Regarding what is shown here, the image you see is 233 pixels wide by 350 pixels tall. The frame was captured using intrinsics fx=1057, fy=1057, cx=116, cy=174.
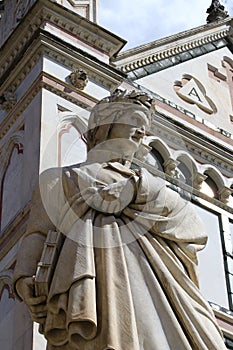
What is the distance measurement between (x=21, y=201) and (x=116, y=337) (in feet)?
9.82

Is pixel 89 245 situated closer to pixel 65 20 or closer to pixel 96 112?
pixel 96 112

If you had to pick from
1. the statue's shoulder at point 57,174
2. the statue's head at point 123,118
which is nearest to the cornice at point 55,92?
the statue's head at point 123,118

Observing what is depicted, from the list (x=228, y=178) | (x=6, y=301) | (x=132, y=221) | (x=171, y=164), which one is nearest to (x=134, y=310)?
(x=132, y=221)

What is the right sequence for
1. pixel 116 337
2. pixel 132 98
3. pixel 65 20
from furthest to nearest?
pixel 65 20 → pixel 132 98 → pixel 116 337

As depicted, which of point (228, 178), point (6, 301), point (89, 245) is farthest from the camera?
point (228, 178)

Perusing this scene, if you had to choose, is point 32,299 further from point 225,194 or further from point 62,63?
point 225,194

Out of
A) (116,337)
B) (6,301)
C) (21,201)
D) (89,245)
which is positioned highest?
(21,201)

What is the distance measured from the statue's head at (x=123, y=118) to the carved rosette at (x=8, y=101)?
108 inches

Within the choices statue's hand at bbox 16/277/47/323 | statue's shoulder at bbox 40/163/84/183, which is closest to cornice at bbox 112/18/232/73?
statue's shoulder at bbox 40/163/84/183

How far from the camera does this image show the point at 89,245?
15.2 feet

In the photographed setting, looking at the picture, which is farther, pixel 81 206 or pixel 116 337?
pixel 81 206

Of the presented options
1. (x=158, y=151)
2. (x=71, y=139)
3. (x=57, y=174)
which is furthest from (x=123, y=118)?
(x=158, y=151)

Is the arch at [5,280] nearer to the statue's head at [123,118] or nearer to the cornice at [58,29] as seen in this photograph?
the statue's head at [123,118]

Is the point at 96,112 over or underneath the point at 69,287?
over
